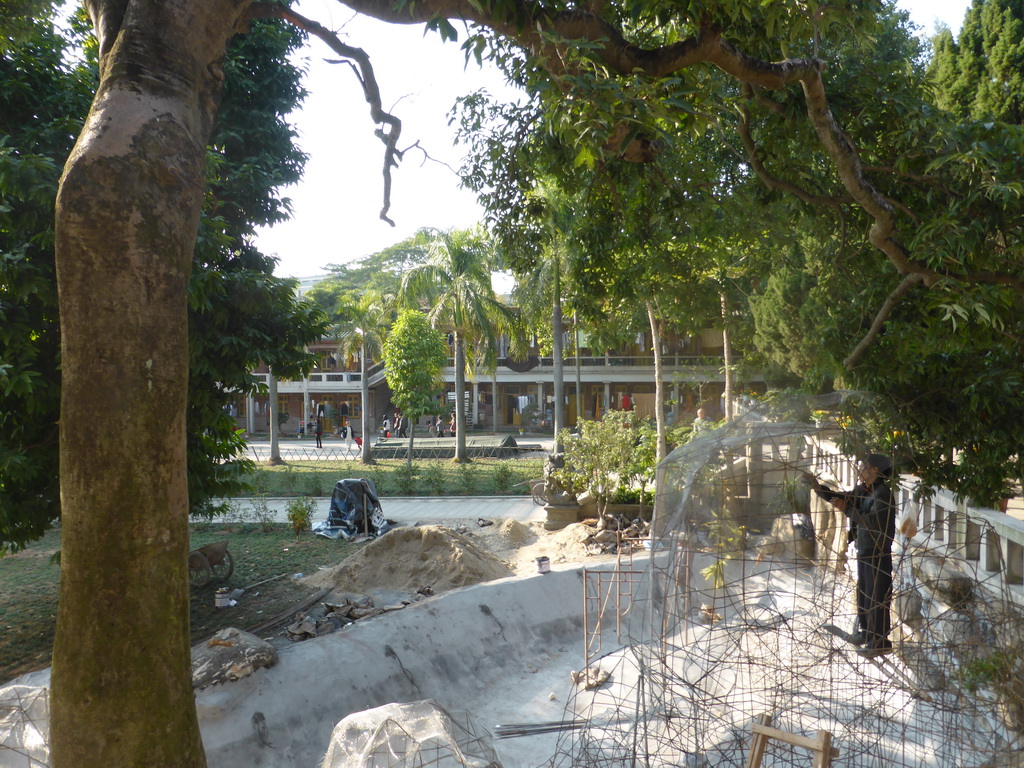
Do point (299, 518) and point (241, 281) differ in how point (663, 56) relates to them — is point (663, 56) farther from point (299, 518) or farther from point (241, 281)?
point (299, 518)

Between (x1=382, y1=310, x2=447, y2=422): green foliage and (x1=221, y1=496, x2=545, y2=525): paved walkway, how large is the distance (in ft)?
18.5

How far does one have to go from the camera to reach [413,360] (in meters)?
22.6

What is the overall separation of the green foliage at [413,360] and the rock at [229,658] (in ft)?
52.9

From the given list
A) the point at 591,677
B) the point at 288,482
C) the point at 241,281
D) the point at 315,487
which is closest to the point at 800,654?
the point at 591,677

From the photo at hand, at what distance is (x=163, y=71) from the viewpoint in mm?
3318

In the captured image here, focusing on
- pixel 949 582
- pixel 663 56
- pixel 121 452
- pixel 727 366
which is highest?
pixel 663 56

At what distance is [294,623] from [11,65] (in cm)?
672

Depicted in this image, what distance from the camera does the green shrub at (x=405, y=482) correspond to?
58.7ft

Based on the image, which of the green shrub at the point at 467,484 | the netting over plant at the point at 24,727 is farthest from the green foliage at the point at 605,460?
the netting over plant at the point at 24,727

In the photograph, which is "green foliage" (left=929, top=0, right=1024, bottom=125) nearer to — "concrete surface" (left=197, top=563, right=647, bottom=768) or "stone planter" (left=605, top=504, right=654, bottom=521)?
"stone planter" (left=605, top=504, right=654, bottom=521)

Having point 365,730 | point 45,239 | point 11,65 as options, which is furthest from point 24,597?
point 365,730

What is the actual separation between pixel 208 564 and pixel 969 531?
8.58 m

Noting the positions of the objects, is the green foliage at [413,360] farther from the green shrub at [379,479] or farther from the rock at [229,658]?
the rock at [229,658]

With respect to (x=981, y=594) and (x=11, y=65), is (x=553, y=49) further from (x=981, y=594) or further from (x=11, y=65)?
(x=11, y=65)
